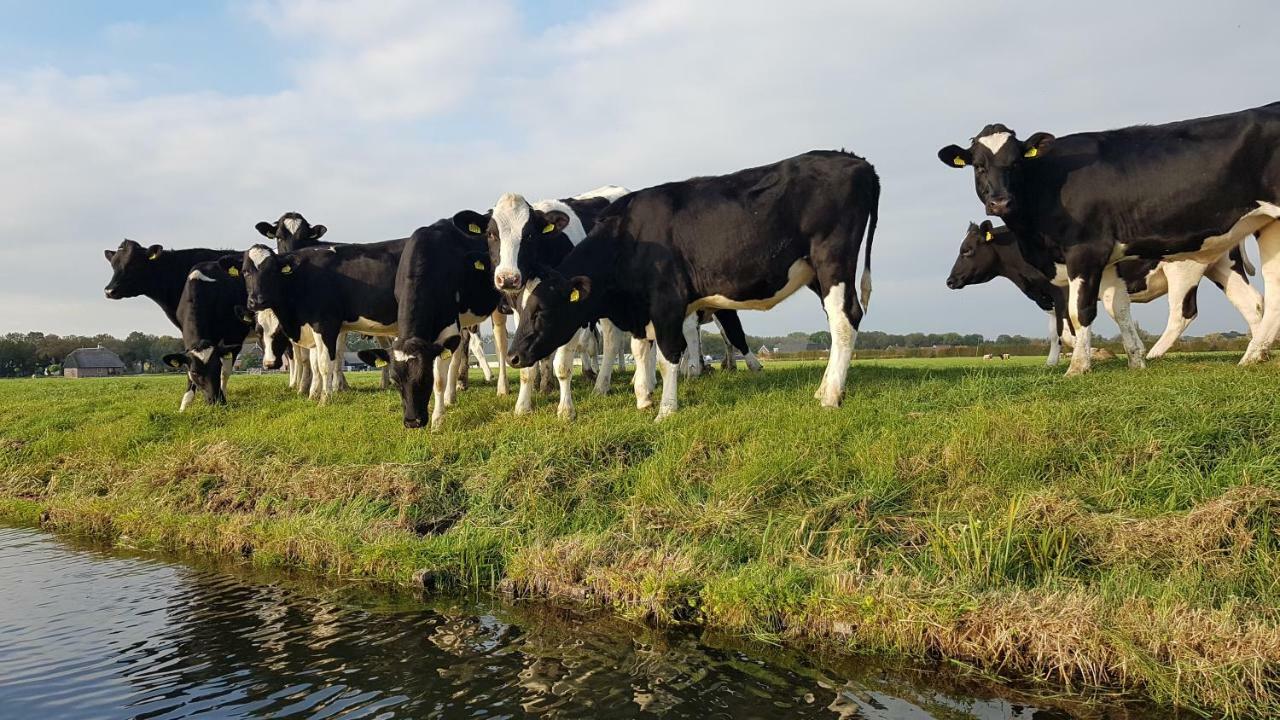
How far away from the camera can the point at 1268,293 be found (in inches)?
410

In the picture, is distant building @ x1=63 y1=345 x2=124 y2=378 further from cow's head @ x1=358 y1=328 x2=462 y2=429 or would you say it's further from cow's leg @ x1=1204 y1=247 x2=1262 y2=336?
cow's leg @ x1=1204 y1=247 x2=1262 y2=336

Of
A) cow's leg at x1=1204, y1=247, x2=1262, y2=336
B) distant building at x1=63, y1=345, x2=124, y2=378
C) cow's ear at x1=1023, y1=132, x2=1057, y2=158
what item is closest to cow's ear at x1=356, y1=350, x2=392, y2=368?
cow's ear at x1=1023, y1=132, x2=1057, y2=158

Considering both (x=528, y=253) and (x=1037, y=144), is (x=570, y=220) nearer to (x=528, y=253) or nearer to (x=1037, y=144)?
(x=528, y=253)

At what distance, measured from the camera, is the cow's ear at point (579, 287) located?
10454 millimetres

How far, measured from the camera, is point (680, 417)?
980 cm

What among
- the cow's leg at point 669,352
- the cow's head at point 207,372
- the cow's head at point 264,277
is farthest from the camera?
the cow's head at point 207,372

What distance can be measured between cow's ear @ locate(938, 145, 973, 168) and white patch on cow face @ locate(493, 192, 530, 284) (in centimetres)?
550

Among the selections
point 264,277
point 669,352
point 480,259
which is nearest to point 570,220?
point 480,259

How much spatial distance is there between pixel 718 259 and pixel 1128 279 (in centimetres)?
860

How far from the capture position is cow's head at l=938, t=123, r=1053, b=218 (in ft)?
34.8

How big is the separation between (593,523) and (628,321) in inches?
149

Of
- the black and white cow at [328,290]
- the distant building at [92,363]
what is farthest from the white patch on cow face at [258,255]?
the distant building at [92,363]

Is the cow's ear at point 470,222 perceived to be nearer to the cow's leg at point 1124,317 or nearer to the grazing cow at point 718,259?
the grazing cow at point 718,259

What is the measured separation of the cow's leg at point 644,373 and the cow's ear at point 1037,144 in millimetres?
5140
